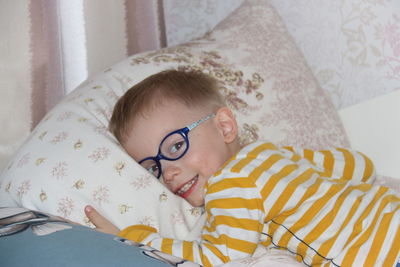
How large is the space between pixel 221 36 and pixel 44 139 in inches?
24.8

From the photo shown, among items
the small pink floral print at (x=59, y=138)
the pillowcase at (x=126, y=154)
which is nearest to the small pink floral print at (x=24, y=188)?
the pillowcase at (x=126, y=154)

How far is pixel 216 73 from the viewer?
1586 millimetres

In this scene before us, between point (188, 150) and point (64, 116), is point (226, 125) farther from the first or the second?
point (64, 116)

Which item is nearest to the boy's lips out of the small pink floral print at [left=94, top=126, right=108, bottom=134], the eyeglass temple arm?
the eyeglass temple arm

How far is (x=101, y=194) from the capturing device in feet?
→ 4.15

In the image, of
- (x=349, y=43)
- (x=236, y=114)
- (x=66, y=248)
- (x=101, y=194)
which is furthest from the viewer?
(x=349, y=43)

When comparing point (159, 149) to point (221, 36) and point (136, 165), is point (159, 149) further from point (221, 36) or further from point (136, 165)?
point (221, 36)

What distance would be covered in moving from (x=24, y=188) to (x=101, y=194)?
15cm

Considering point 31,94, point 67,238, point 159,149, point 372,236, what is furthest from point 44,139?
point 372,236

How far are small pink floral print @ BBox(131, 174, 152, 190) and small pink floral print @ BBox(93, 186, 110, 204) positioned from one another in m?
0.06

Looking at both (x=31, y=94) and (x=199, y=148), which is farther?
(x=31, y=94)

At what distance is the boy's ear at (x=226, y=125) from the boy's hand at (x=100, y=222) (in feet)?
1.12

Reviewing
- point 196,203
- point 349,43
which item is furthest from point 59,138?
point 349,43

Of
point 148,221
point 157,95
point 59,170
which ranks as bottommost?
point 148,221
